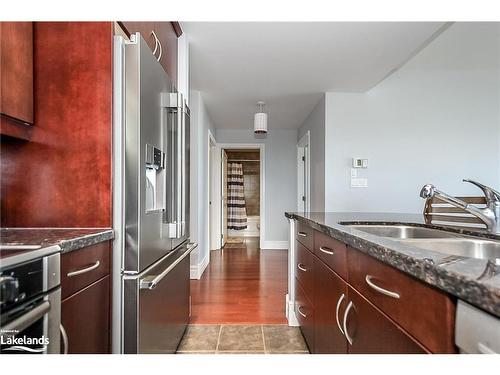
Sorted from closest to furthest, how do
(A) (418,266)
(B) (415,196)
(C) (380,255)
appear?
(A) (418,266), (C) (380,255), (B) (415,196)

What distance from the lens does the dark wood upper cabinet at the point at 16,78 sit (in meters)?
1.00

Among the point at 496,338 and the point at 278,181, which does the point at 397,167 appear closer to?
the point at 278,181

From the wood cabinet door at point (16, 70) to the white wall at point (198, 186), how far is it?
91.2 inches

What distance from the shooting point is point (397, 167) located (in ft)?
11.5

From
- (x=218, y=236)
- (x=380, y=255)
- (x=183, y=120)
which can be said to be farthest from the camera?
(x=218, y=236)

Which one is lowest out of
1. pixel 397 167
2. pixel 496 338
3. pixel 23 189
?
pixel 496 338

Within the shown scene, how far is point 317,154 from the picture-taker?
3.97 meters

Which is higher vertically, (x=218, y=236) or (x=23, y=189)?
(x=23, y=189)

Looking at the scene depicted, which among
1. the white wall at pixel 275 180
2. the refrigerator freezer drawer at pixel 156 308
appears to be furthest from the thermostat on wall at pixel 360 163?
the refrigerator freezer drawer at pixel 156 308

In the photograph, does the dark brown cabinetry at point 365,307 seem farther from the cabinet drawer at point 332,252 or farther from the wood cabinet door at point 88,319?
the wood cabinet door at point 88,319

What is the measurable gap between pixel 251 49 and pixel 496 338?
8.11 ft

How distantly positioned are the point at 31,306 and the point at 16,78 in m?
0.85

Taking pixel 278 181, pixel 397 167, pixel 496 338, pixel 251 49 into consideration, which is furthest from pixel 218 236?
pixel 496 338
